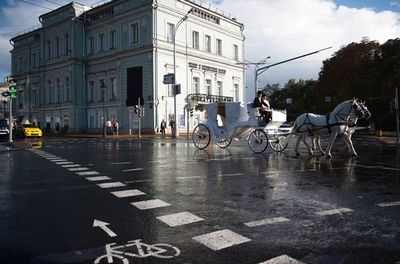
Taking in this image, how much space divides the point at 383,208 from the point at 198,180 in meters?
4.31

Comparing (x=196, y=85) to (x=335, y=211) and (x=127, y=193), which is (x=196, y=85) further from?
(x=335, y=211)

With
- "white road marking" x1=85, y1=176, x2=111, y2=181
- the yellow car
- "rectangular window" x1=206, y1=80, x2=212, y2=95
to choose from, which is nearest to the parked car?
the yellow car

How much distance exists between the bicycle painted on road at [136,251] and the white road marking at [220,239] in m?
0.41

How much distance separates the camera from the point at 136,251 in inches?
185

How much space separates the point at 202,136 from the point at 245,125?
A: 9.72 feet

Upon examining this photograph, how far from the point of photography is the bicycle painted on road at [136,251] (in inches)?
176

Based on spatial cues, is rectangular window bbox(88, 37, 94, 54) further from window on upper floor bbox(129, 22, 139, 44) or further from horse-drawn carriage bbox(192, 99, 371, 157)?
horse-drawn carriage bbox(192, 99, 371, 157)

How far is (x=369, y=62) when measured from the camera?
45.0 metres

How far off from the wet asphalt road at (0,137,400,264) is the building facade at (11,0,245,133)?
33733 millimetres

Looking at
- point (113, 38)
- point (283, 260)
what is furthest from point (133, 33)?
point (283, 260)

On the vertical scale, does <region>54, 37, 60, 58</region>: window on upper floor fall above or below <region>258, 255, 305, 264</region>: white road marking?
above

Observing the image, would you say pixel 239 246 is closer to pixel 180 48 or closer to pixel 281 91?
pixel 180 48

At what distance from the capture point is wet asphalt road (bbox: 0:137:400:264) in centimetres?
461

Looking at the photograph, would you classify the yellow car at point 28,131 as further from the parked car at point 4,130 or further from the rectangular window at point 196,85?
the rectangular window at point 196,85
